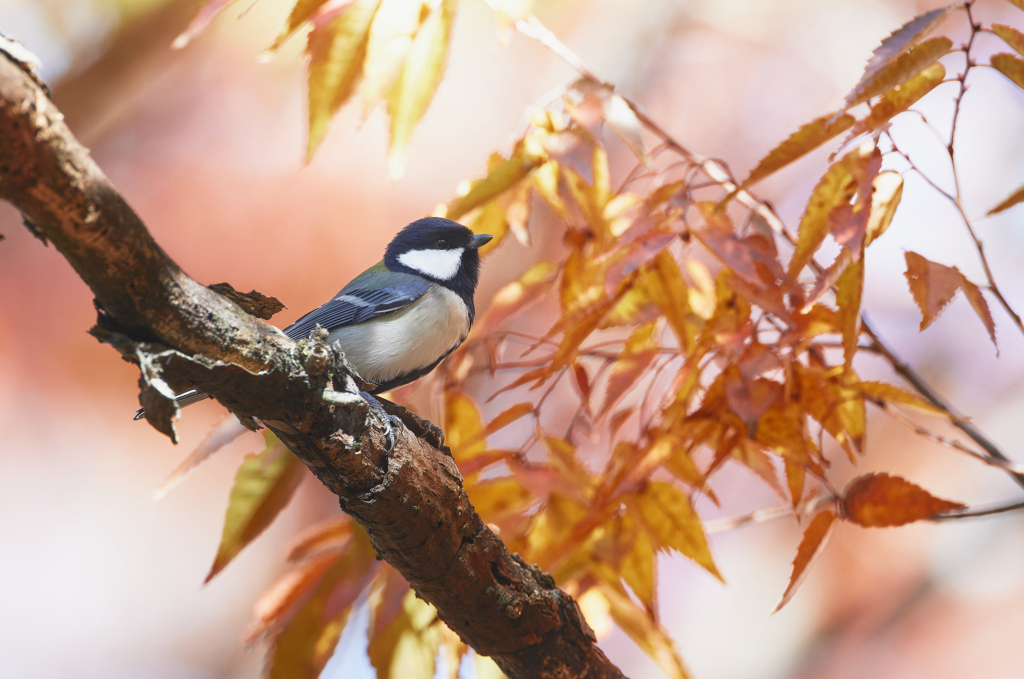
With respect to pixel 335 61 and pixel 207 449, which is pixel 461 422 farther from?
pixel 335 61

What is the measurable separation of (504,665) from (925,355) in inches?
65.2

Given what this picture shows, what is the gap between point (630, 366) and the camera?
0.87 meters

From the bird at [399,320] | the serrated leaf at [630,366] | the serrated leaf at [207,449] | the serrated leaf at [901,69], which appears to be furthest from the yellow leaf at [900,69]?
the serrated leaf at [207,449]

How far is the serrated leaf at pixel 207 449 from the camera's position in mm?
778

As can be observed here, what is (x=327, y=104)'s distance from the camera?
75 centimetres

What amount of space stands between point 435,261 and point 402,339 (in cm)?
26

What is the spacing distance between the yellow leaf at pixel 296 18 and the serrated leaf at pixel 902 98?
574 mm

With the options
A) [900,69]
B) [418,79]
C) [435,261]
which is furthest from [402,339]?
[900,69]

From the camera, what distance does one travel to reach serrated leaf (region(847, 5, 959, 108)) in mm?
563

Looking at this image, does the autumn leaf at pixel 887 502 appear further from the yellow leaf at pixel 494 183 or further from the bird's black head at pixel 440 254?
the bird's black head at pixel 440 254

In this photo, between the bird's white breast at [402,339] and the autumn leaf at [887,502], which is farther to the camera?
the bird's white breast at [402,339]

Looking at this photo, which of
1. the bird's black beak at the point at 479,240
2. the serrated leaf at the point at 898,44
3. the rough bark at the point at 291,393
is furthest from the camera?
the bird's black beak at the point at 479,240

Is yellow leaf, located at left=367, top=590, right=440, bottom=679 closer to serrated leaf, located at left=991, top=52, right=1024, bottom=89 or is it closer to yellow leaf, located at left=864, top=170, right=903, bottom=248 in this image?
yellow leaf, located at left=864, top=170, right=903, bottom=248

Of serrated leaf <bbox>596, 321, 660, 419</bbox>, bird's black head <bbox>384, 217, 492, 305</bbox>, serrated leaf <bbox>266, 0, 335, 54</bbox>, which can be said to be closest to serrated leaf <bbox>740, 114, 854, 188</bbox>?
serrated leaf <bbox>596, 321, 660, 419</bbox>
